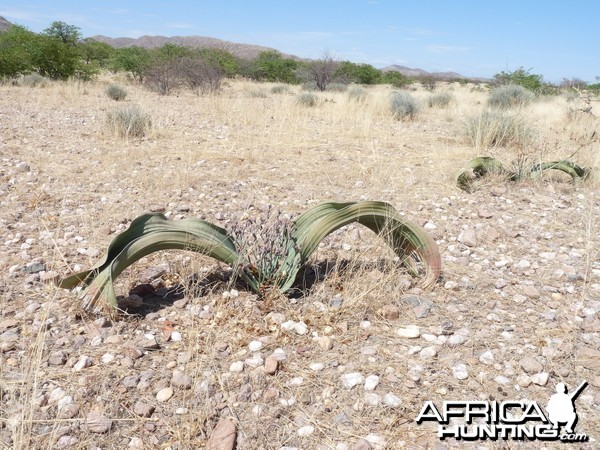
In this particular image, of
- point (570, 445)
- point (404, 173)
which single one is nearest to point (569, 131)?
point (404, 173)

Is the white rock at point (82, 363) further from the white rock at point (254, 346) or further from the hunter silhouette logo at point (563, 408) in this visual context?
the hunter silhouette logo at point (563, 408)

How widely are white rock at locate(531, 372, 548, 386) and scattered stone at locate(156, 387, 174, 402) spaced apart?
1423mm

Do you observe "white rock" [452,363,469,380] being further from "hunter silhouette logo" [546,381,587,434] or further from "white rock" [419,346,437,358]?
"hunter silhouette logo" [546,381,587,434]

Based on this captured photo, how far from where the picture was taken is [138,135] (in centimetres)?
629

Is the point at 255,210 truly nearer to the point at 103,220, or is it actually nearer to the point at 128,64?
the point at 103,220

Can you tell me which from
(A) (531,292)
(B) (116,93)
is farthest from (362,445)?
(B) (116,93)

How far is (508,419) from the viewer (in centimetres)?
167

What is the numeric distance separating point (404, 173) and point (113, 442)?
383 cm

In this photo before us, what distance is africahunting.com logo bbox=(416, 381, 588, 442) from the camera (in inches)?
63.3

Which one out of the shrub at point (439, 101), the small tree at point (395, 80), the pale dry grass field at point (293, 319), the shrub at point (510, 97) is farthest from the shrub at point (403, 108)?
the small tree at point (395, 80)

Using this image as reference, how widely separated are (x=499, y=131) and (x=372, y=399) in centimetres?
527

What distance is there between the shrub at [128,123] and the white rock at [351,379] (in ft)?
16.9

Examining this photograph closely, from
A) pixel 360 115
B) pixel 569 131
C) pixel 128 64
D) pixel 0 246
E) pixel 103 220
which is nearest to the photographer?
pixel 0 246

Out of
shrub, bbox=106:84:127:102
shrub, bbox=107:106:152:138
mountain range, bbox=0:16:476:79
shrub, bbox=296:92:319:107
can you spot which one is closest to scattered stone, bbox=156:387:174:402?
shrub, bbox=107:106:152:138
